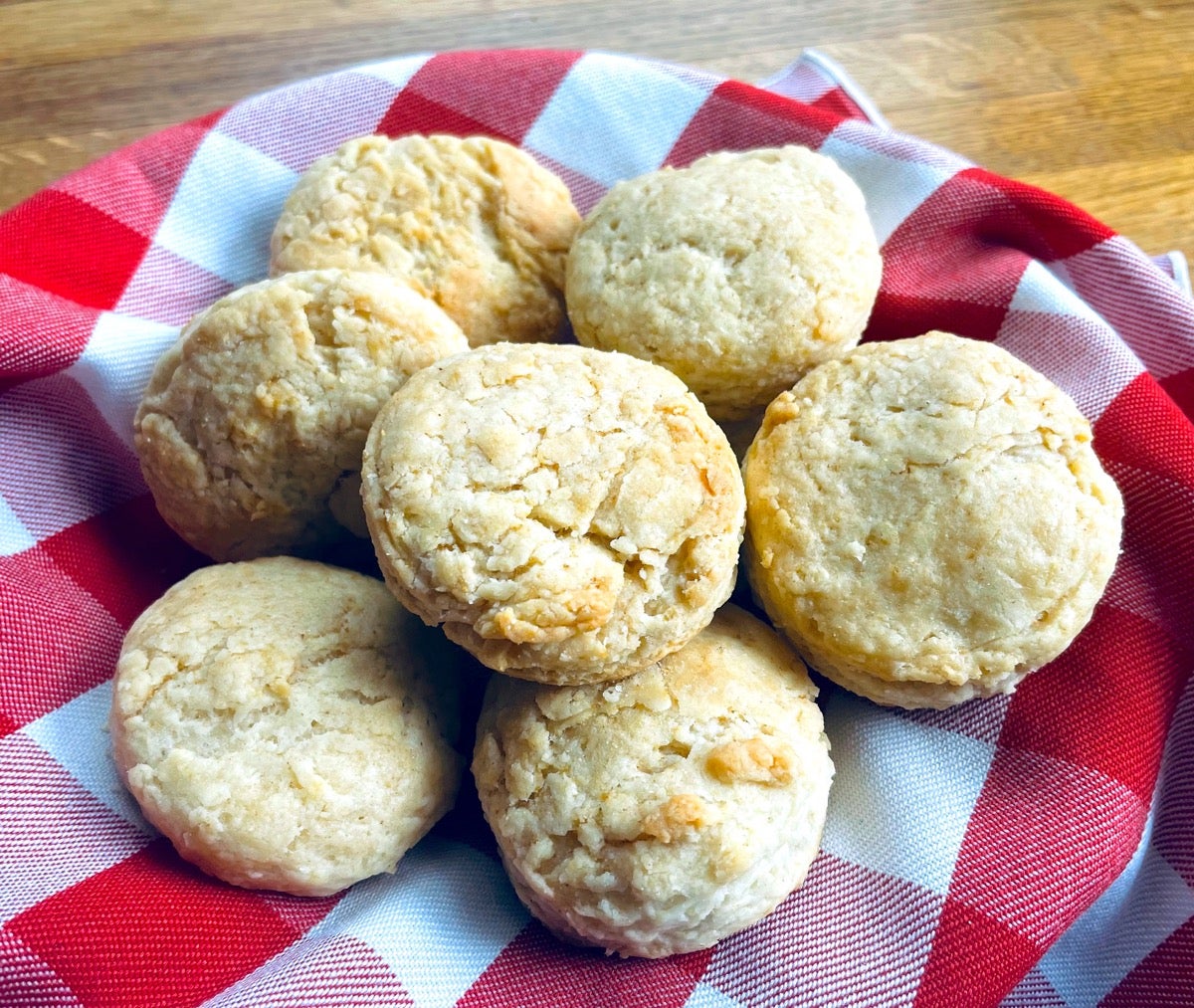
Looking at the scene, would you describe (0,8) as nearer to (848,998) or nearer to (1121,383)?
(1121,383)

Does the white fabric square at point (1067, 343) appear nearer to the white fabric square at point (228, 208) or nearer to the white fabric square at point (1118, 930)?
the white fabric square at point (1118, 930)

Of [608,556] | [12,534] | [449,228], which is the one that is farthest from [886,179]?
[12,534]

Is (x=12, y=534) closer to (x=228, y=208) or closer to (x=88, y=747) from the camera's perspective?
(x=88, y=747)

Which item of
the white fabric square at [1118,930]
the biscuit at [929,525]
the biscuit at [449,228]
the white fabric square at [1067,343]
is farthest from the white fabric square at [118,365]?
the white fabric square at [1118,930]

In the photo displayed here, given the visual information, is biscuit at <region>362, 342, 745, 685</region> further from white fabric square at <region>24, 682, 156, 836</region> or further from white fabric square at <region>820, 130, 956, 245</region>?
white fabric square at <region>820, 130, 956, 245</region>

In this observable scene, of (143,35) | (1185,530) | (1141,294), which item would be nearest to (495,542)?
(1185,530)

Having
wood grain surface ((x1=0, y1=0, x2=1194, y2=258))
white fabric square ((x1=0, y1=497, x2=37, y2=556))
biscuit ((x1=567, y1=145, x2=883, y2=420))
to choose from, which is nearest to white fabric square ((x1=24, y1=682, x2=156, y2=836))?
white fabric square ((x1=0, y1=497, x2=37, y2=556))
